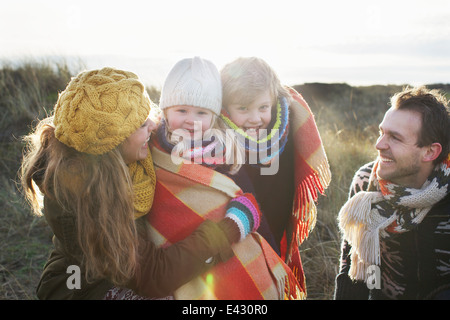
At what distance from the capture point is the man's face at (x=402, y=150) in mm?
2242

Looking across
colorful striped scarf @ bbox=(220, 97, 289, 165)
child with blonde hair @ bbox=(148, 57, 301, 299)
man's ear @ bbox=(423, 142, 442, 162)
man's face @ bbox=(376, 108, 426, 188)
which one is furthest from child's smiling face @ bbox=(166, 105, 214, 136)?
man's ear @ bbox=(423, 142, 442, 162)

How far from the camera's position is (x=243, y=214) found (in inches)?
77.2

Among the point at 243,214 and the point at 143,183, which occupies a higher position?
the point at 143,183

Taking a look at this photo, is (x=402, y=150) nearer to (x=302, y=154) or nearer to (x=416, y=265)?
(x=302, y=154)

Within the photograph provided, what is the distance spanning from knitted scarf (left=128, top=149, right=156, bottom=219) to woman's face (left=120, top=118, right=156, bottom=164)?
A: 0.19 ft

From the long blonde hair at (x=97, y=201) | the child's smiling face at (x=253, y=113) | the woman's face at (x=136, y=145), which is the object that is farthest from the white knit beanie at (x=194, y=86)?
the long blonde hair at (x=97, y=201)

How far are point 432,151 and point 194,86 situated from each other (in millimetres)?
1458

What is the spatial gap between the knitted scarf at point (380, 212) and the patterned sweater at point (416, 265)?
0.24ft

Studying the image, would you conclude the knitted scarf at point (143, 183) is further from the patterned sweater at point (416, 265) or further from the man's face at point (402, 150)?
the patterned sweater at point (416, 265)

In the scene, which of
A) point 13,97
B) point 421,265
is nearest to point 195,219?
point 421,265

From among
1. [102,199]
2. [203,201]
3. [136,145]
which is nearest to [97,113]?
[136,145]

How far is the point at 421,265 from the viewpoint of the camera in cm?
228

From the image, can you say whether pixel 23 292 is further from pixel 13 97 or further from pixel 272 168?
pixel 13 97

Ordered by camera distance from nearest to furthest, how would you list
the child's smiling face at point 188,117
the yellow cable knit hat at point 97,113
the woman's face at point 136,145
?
the yellow cable knit hat at point 97,113, the woman's face at point 136,145, the child's smiling face at point 188,117
